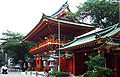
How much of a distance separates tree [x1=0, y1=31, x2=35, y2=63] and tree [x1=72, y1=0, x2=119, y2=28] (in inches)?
875

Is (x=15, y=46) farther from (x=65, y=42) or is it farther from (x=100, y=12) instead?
(x=100, y=12)

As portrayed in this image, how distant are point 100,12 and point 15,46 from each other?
87.3ft

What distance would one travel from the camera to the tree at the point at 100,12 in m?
22.8

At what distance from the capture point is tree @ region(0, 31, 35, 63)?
42.4 metres

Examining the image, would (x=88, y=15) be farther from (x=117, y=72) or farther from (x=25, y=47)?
(x=25, y=47)

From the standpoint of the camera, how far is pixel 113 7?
22719 millimetres

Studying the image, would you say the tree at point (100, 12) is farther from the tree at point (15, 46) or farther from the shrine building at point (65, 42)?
the tree at point (15, 46)

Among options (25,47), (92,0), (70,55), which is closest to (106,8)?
(92,0)

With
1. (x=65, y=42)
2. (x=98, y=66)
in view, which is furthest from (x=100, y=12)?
(x=98, y=66)

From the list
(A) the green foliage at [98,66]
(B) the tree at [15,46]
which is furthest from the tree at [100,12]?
(B) the tree at [15,46]

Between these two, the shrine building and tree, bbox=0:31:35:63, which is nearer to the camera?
the shrine building

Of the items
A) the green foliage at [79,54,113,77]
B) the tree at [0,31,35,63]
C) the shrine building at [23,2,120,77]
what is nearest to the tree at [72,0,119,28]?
the shrine building at [23,2,120,77]

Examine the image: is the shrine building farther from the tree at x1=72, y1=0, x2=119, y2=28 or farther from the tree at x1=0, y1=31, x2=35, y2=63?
the tree at x1=0, y1=31, x2=35, y2=63

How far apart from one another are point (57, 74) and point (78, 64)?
9.67 feet
